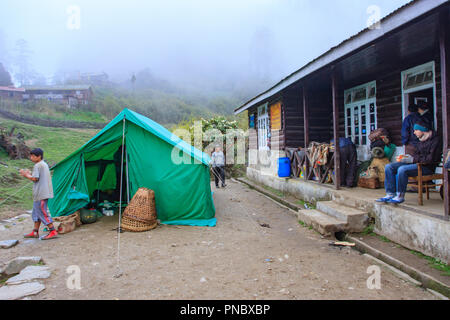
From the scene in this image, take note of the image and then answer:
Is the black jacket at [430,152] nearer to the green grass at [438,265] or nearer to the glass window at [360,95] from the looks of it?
the green grass at [438,265]

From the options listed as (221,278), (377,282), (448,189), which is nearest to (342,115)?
(448,189)

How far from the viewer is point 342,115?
8.91 m

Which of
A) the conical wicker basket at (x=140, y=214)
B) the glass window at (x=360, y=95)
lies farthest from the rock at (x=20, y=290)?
the glass window at (x=360, y=95)

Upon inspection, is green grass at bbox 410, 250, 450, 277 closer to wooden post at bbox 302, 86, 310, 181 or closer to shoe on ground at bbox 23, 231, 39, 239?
wooden post at bbox 302, 86, 310, 181

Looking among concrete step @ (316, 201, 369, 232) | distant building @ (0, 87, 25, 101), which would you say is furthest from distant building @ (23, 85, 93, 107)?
concrete step @ (316, 201, 369, 232)

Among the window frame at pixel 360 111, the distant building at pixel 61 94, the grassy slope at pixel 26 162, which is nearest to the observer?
the window frame at pixel 360 111

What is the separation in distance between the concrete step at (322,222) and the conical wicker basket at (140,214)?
322 cm

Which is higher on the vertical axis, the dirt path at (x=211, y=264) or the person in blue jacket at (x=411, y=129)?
the person in blue jacket at (x=411, y=129)

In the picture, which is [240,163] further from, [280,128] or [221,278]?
[221,278]

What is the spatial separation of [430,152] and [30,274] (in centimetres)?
602

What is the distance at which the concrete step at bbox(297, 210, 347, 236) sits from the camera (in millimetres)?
4980

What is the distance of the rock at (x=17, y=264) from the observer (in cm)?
393

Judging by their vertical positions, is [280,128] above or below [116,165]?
above
